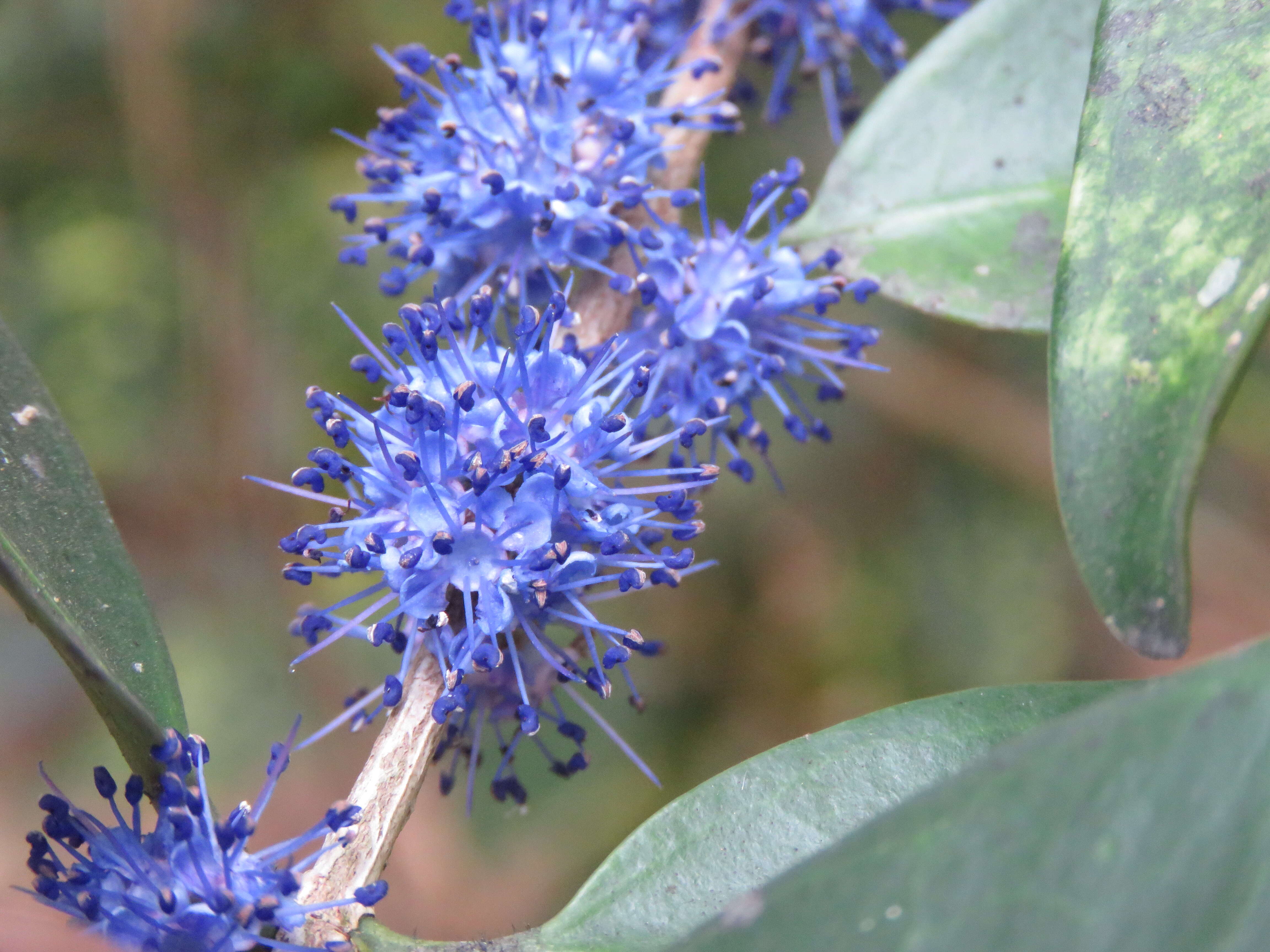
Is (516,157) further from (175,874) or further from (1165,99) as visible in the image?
(175,874)

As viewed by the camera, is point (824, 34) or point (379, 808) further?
point (824, 34)

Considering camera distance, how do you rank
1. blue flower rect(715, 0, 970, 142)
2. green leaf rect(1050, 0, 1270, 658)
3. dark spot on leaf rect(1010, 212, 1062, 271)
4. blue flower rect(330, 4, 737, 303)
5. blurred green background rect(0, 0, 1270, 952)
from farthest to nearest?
blurred green background rect(0, 0, 1270, 952)
blue flower rect(715, 0, 970, 142)
dark spot on leaf rect(1010, 212, 1062, 271)
blue flower rect(330, 4, 737, 303)
green leaf rect(1050, 0, 1270, 658)

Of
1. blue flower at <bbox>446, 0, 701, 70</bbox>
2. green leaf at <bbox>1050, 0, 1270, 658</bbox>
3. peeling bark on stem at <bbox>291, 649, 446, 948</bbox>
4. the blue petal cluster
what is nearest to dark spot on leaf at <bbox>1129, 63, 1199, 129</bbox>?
green leaf at <bbox>1050, 0, 1270, 658</bbox>

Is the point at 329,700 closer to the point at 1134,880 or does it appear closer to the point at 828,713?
the point at 828,713

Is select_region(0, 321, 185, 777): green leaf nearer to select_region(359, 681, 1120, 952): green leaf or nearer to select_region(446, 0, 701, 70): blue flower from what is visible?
select_region(359, 681, 1120, 952): green leaf

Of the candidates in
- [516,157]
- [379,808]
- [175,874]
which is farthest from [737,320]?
[175,874]

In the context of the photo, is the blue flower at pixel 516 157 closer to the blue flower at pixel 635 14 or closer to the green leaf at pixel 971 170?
the blue flower at pixel 635 14
